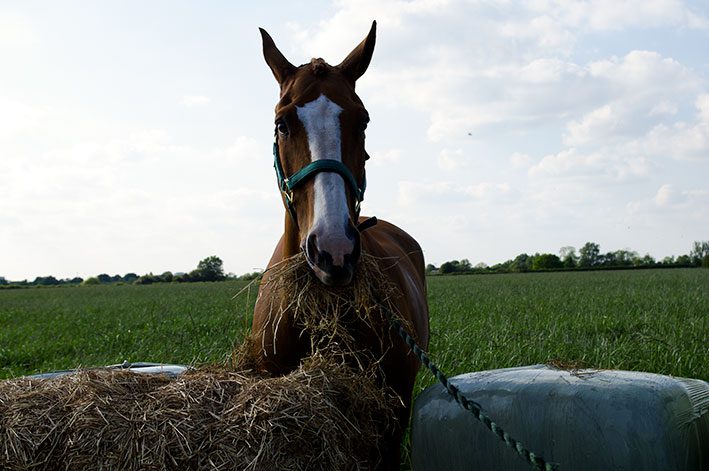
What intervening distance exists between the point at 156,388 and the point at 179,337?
8.67 metres

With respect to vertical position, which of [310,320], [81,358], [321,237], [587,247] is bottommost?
[81,358]

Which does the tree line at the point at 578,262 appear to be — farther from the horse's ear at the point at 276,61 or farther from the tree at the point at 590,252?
the horse's ear at the point at 276,61

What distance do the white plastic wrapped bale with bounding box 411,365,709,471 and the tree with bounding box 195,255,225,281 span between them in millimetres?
66190

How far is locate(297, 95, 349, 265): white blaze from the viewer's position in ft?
8.30

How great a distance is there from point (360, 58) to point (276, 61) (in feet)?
1.50

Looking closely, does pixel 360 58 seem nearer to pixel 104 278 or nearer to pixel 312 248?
pixel 312 248

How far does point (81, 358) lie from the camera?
8.84 meters

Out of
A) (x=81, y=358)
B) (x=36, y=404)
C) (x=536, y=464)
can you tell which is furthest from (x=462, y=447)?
(x=81, y=358)

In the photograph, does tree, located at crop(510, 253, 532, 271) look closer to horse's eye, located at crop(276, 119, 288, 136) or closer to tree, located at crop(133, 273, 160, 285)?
tree, located at crop(133, 273, 160, 285)

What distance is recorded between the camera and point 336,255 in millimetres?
2477

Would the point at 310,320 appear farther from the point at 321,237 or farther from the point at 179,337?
the point at 179,337

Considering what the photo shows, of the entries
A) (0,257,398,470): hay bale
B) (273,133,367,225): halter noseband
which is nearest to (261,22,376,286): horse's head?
(273,133,367,225): halter noseband

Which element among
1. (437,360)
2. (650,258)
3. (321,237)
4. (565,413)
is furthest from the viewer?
Result: (650,258)

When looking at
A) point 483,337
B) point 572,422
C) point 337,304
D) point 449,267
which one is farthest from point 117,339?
point 449,267
